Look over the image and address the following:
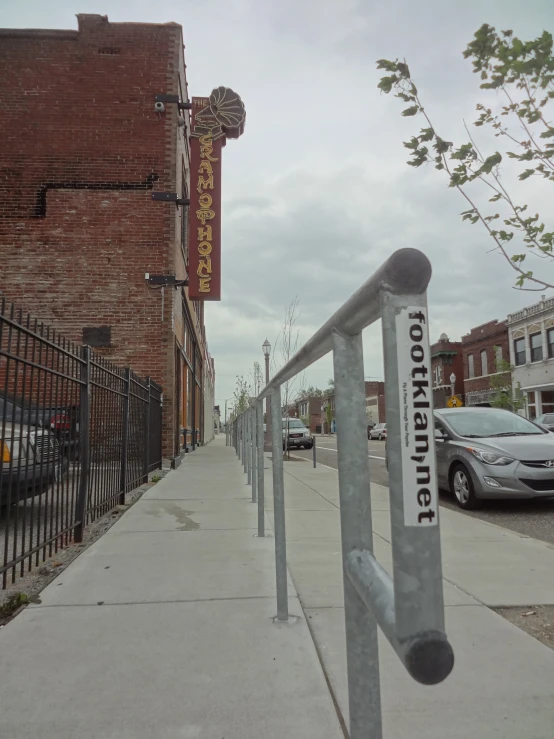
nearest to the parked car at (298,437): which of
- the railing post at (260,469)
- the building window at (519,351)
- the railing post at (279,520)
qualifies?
the railing post at (260,469)

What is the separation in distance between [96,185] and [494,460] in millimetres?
9881

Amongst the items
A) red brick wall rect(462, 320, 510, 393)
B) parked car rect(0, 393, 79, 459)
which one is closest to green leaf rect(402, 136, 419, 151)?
parked car rect(0, 393, 79, 459)

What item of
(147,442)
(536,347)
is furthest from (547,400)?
(147,442)

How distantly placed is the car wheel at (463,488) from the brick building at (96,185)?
20.1 feet

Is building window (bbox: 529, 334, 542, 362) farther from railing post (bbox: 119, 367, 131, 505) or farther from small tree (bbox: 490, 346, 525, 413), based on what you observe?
railing post (bbox: 119, 367, 131, 505)

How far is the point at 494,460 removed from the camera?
7047mm

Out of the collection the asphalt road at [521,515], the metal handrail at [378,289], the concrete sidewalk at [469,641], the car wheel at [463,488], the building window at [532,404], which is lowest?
the asphalt road at [521,515]

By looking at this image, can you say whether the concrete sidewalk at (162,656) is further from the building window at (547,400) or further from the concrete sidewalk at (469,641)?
the building window at (547,400)

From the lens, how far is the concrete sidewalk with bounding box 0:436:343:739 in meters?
1.93

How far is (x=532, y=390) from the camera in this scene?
33.6 m

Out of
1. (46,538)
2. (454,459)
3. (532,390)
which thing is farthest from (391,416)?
(532,390)

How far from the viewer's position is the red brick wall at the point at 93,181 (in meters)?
11.7

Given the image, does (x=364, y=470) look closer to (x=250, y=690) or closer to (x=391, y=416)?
(x=391, y=416)

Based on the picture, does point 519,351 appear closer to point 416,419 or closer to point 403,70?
point 403,70
